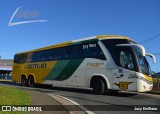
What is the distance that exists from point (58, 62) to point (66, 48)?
149 centimetres

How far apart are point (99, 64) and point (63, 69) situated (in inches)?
174

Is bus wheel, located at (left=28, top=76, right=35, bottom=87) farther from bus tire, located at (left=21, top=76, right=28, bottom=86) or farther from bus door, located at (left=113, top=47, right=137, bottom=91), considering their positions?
bus door, located at (left=113, top=47, right=137, bottom=91)

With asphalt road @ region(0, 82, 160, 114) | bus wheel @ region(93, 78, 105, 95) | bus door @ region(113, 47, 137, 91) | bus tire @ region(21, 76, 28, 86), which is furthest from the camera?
bus tire @ region(21, 76, 28, 86)

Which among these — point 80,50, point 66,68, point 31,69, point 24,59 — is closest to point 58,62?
point 66,68

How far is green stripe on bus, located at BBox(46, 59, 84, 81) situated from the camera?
71.1 feet

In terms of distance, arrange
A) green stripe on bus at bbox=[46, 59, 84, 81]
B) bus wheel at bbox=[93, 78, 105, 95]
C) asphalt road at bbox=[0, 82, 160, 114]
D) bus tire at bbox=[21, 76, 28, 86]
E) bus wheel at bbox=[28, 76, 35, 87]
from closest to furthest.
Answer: asphalt road at bbox=[0, 82, 160, 114]
bus wheel at bbox=[93, 78, 105, 95]
green stripe on bus at bbox=[46, 59, 84, 81]
bus wheel at bbox=[28, 76, 35, 87]
bus tire at bbox=[21, 76, 28, 86]

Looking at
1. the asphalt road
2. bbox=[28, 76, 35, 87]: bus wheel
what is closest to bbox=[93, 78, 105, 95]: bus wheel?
the asphalt road

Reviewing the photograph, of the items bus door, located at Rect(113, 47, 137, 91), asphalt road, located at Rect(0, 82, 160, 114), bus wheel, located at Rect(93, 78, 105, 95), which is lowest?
asphalt road, located at Rect(0, 82, 160, 114)

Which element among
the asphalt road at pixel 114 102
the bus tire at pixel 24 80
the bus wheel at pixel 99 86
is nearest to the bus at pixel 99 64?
the bus wheel at pixel 99 86

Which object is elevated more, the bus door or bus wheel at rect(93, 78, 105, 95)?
the bus door

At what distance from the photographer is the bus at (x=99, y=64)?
57.6 feet

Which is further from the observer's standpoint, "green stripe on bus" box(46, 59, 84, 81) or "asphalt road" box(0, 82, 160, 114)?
"green stripe on bus" box(46, 59, 84, 81)

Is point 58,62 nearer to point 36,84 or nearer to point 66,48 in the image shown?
point 66,48

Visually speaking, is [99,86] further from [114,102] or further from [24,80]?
[24,80]
